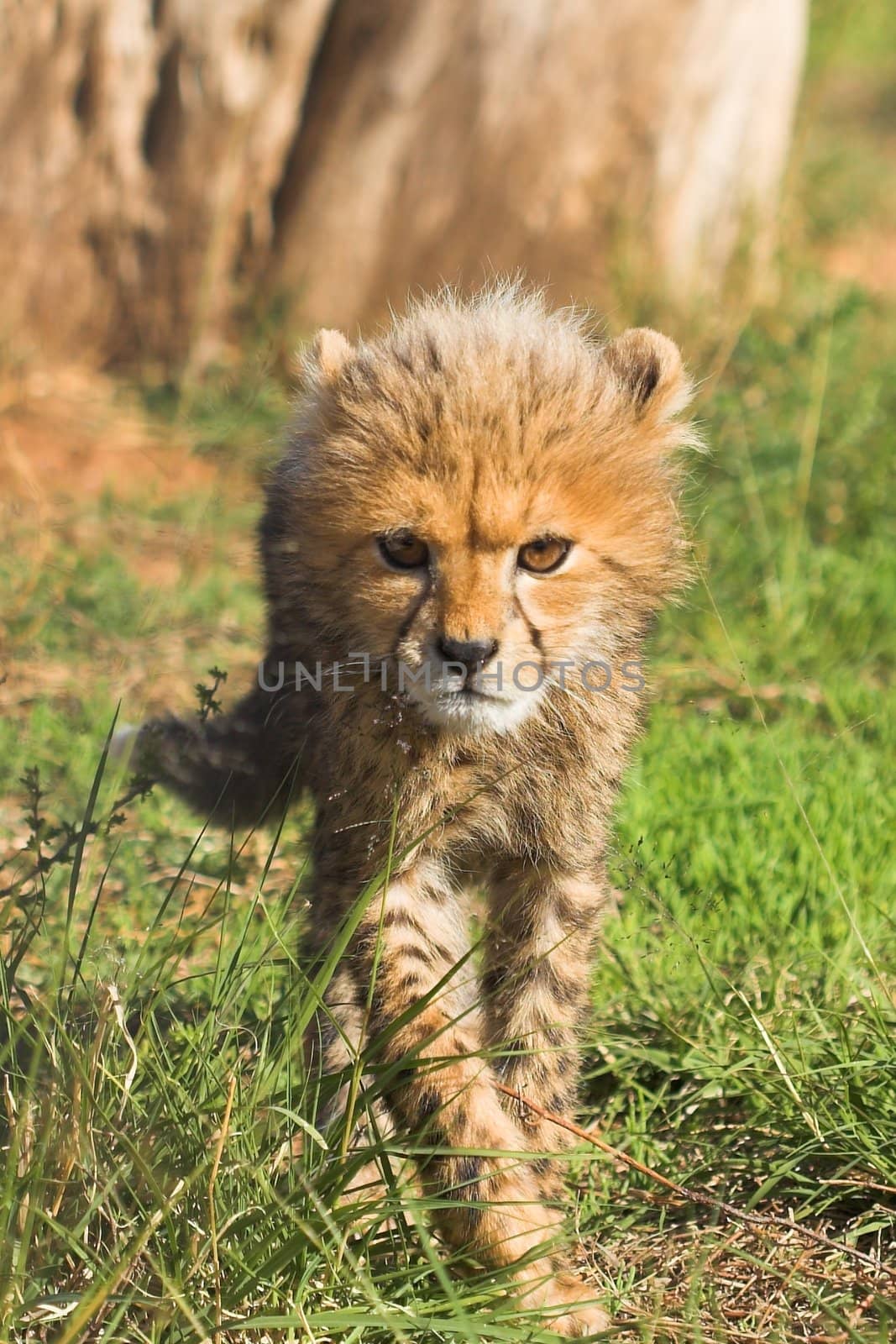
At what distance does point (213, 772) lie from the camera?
3.23 meters

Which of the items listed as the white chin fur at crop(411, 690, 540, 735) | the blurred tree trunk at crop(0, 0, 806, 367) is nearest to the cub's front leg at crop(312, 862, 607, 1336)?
the white chin fur at crop(411, 690, 540, 735)

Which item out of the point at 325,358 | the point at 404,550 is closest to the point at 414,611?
the point at 404,550

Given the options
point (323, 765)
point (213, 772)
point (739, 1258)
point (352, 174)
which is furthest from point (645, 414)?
point (352, 174)

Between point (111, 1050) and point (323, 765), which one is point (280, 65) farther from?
A: point (111, 1050)

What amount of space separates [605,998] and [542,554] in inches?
44.9

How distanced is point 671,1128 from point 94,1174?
1180mm

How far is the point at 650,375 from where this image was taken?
2652mm

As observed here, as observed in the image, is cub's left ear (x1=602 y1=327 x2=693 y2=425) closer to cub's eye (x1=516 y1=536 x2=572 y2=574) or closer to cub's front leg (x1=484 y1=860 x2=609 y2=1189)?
cub's eye (x1=516 y1=536 x2=572 y2=574)

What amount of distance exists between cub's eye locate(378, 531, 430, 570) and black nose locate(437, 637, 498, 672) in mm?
163

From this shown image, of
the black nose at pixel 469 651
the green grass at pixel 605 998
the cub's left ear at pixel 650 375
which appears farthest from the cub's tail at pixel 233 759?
the cub's left ear at pixel 650 375

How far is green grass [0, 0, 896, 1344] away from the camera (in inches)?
82.0

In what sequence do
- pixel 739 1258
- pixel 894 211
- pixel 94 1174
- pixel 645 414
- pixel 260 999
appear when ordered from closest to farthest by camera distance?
pixel 94 1174, pixel 739 1258, pixel 645 414, pixel 260 999, pixel 894 211

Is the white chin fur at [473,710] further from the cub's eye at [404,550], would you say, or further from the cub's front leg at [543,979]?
the cub's front leg at [543,979]

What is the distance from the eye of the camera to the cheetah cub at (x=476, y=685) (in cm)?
232
